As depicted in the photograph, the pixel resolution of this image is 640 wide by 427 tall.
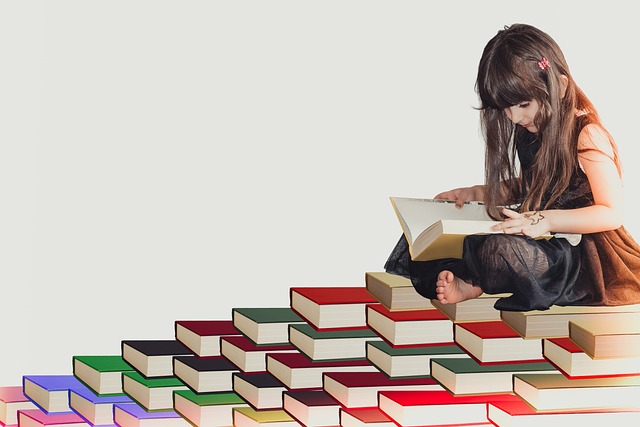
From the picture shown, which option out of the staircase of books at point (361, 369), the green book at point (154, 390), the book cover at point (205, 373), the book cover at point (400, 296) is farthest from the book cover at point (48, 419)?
the book cover at point (400, 296)

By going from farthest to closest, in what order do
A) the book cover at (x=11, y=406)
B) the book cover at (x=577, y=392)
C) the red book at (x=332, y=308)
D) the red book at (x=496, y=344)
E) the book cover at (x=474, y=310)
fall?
the book cover at (x=11, y=406), the red book at (x=332, y=308), the book cover at (x=474, y=310), the red book at (x=496, y=344), the book cover at (x=577, y=392)

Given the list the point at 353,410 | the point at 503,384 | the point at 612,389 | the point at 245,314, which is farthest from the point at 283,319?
the point at 612,389

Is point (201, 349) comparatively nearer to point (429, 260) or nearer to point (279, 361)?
point (279, 361)

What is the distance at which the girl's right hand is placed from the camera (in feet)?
11.2

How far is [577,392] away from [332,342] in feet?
1.85

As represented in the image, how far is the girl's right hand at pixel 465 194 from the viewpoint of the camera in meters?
3.40

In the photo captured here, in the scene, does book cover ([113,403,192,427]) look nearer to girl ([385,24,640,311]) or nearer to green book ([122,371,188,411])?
green book ([122,371,188,411])

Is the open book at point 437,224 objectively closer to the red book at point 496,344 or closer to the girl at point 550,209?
the girl at point 550,209

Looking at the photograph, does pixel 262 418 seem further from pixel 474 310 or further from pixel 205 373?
pixel 474 310

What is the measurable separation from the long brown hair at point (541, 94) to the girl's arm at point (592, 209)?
0.03m

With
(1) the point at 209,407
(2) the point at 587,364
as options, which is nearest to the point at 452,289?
(2) the point at 587,364

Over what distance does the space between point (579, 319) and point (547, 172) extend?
12.6 inches

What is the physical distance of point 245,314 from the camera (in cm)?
344

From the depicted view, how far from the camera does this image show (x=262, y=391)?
3240 mm
